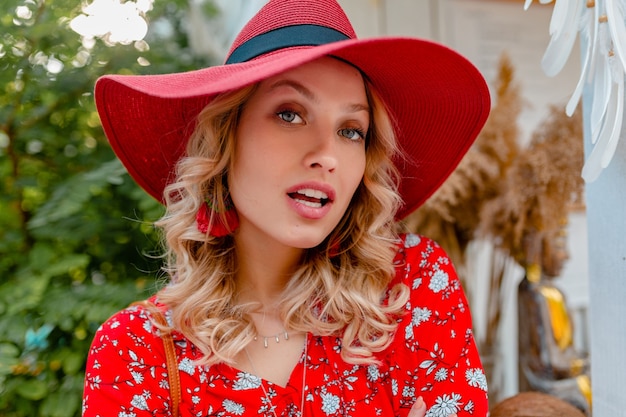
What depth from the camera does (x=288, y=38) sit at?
1079 mm

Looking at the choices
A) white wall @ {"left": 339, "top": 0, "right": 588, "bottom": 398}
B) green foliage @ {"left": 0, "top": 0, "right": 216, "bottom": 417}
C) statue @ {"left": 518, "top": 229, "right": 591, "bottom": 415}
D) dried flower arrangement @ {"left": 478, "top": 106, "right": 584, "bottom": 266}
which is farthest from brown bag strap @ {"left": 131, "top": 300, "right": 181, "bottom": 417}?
white wall @ {"left": 339, "top": 0, "right": 588, "bottom": 398}

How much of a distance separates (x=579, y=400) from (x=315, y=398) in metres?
1.02

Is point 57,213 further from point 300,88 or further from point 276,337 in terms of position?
point 300,88

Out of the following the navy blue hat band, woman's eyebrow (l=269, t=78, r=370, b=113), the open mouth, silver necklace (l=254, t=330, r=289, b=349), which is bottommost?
silver necklace (l=254, t=330, r=289, b=349)

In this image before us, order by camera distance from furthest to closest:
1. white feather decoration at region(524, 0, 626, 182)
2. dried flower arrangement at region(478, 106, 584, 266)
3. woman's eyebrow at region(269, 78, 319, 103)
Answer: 1. dried flower arrangement at region(478, 106, 584, 266)
2. woman's eyebrow at region(269, 78, 319, 103)
3. white feather decoration at region(524, 0, 626, 182)

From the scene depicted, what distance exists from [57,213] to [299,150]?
2.60ft

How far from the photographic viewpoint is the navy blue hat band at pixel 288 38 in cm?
108

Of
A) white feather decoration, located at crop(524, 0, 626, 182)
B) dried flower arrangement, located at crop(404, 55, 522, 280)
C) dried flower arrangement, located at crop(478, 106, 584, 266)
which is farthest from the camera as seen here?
dried flower arrangement, located at crop(404, 55, 522, 280)

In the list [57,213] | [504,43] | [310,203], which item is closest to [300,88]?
[310,203]

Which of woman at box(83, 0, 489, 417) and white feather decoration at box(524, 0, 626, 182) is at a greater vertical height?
white feather decoration at box(524, 0, 626, 182)

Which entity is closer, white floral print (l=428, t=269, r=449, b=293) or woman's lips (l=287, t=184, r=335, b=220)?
woman's lips (l=287, t=184, r=335, b=220)

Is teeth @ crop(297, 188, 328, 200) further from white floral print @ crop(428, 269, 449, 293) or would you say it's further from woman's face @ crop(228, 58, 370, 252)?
white floral print @ crop(428, 269, 449, 293)

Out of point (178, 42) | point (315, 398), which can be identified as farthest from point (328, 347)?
point (178, 42)

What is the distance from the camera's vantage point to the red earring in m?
1.23
